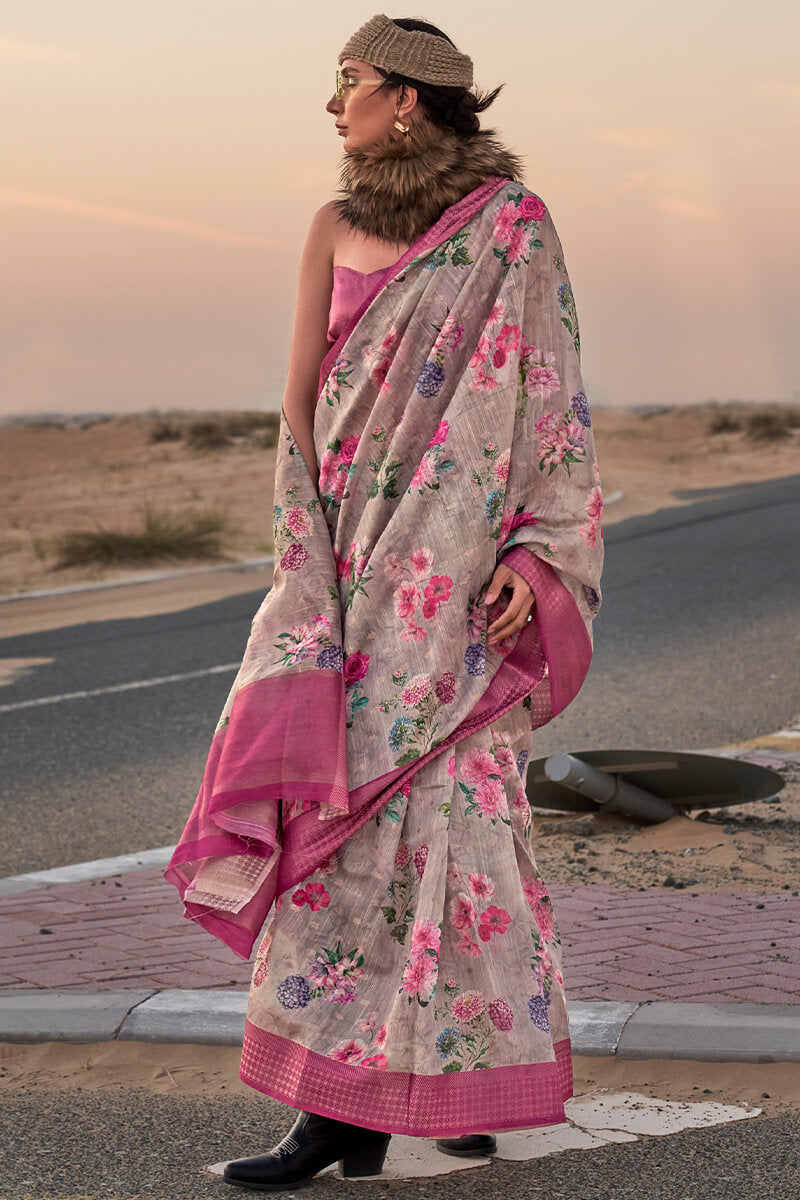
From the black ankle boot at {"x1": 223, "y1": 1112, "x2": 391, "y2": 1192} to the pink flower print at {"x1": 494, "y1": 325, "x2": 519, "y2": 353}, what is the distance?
1.53m

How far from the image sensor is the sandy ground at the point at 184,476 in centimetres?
2028

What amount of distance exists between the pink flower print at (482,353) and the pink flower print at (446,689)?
60 cm

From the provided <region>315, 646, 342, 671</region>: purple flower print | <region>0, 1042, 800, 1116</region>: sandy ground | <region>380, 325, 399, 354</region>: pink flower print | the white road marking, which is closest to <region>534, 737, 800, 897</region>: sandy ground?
<region>0, 1042, 800, 1116</region>: sandy ground

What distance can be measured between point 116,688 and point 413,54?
7.12 meters

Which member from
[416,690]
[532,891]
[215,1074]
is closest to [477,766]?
[416,690]

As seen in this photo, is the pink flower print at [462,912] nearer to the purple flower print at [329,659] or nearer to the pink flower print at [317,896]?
the pink flower print at [317,896]

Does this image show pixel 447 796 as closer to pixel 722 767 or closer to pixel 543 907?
pixel 543 907

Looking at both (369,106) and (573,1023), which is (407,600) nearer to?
(369,106)

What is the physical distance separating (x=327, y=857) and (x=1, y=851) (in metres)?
3.53

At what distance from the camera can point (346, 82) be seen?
319 cm

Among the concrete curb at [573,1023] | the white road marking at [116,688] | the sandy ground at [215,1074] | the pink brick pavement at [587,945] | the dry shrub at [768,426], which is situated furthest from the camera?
the dry shrub at [768,426]

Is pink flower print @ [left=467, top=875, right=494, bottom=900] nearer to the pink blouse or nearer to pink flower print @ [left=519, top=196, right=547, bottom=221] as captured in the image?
the pink blouse

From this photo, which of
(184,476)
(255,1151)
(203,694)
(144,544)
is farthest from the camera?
(184,476)

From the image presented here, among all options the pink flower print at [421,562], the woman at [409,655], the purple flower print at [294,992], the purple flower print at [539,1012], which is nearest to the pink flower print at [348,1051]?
the woman at [409,655]
